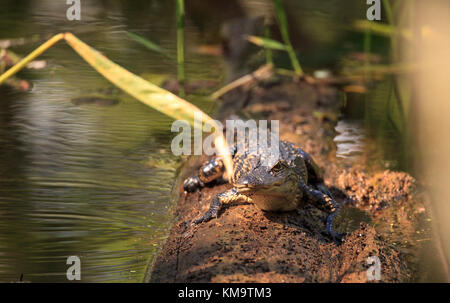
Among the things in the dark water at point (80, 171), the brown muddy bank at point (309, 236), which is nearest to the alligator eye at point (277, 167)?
the brown muddy bank at point (309, 236)

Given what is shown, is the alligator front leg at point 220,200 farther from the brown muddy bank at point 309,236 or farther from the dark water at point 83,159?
the dark water at point 83,159

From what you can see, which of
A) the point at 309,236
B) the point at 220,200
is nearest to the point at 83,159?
the point at 220,200

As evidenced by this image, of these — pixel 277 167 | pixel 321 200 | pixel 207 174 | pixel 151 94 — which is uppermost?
pixel 151 94

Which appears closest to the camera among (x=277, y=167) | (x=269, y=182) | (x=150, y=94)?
(x=150, y=94)

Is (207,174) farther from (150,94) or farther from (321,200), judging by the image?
(150,94)
